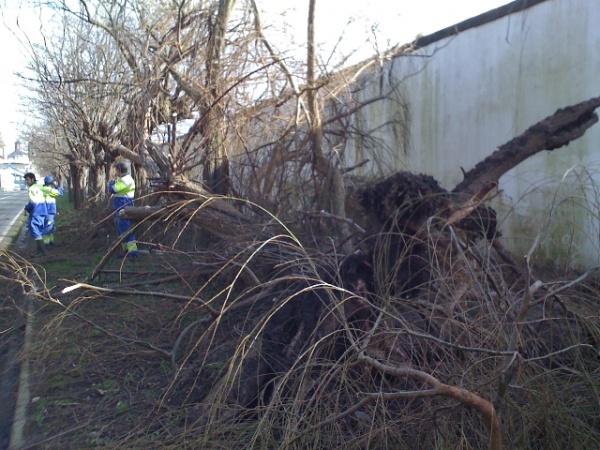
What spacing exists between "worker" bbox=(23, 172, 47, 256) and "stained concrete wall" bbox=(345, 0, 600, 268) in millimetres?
6776

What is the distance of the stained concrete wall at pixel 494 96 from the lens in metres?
9.24

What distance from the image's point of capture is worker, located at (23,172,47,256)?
43.4ft

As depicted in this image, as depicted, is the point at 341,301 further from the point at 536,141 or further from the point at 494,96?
the point at 494,96

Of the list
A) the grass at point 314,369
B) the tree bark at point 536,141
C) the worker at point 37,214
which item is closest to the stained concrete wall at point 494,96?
the tree bark at point 536,141

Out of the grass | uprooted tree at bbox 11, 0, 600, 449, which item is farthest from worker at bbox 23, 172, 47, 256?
the grass

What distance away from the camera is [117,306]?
7.52 meters

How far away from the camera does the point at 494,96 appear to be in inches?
436

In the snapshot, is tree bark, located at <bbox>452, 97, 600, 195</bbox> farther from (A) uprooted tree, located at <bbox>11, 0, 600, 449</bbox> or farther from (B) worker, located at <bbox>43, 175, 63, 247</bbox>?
(B) worker, located at <bbox>43, 175, 63, 247</bbox>

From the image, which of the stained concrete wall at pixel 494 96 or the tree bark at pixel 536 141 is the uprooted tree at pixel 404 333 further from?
the stained concrete wall at pixel 494 96

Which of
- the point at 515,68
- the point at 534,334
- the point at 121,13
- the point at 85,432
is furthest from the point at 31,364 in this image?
the point at 515,68

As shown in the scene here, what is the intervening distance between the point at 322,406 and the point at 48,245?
11.9 m

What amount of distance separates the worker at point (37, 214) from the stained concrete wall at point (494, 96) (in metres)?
6.78

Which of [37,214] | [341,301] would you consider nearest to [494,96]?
[341,301]

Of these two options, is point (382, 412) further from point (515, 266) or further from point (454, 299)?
point (515, 266)
